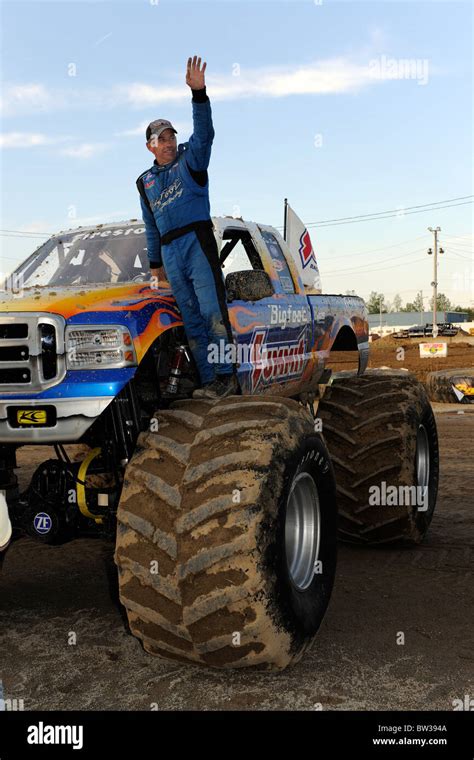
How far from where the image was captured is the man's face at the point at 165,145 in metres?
4.86

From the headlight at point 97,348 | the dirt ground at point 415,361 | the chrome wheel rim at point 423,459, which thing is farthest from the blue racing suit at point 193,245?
the dirt ground at point 415,361

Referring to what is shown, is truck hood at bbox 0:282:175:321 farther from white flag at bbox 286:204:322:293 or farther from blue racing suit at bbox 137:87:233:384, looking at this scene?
white flag at bbox 286:204:322:293

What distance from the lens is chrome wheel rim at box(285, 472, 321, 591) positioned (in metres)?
4.47

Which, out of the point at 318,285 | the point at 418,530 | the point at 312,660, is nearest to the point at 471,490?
the point at 418,530

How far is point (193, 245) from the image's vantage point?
4738 mm

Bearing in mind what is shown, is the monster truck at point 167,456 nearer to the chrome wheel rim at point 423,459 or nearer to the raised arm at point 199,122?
the raised arm at point 199,122

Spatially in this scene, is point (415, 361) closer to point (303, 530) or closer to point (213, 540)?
point (303, 530)

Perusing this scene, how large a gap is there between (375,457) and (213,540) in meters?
3.24

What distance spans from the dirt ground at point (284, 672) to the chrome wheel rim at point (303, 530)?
41 cm

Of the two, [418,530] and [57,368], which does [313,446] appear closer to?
[57,368]

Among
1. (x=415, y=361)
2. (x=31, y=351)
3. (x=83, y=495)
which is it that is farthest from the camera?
(x=415, y=361)

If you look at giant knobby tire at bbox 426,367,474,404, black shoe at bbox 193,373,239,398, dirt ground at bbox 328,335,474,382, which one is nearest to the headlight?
black shoe at bbox 193,373,239,398

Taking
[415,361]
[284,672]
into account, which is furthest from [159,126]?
[415,361]

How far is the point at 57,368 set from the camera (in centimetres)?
398
